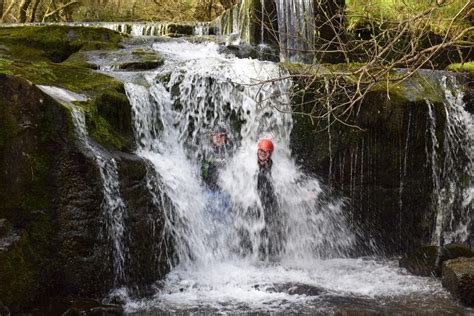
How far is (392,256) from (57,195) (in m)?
5.08

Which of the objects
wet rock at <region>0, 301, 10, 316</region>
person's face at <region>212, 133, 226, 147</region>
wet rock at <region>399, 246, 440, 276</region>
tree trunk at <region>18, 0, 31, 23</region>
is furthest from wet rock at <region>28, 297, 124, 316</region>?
tree trunk at <region>18, 0, 31, 23</region>

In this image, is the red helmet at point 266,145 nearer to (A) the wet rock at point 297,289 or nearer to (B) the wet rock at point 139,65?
(A) the wet rock at point 297,289

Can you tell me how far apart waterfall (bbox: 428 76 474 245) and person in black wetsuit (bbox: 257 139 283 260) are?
8.49ft

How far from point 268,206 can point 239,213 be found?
0.45m

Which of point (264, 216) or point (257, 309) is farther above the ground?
point (264, 216)

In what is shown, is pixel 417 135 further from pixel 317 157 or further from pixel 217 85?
pixel 217 85

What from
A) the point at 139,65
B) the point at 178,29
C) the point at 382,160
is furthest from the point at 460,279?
the point at 178,29

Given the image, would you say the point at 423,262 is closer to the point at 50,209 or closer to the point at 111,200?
the point at 111,200

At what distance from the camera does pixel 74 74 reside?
292 inches

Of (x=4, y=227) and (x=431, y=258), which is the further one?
(x=431, y=258)

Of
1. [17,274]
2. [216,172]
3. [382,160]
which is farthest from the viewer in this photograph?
[382,160]

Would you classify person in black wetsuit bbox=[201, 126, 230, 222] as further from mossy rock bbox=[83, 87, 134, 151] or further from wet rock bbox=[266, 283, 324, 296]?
wet rock bbox=[266, 283, 324, 296]

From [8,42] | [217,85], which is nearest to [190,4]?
[8,42]

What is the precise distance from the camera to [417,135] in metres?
8.34
